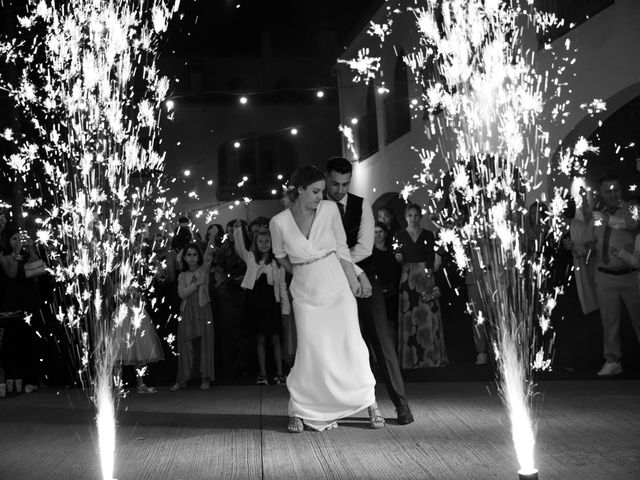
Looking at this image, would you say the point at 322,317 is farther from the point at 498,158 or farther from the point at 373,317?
the point at 498,158

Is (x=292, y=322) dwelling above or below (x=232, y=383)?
above

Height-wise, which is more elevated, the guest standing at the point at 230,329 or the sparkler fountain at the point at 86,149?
the sparkler fountain at the point at 86,149

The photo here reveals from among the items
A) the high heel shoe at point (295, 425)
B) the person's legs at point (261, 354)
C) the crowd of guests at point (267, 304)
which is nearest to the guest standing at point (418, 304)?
the crowd of guests at point (267, 304)

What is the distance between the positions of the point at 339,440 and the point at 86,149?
6.11 meters

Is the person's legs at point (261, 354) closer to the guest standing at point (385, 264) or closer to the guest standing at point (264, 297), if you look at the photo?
the guest standing at point (264, 297)

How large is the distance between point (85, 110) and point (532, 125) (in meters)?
6.75

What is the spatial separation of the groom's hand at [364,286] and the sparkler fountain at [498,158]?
1.04m

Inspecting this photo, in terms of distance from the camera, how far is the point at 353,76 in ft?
87.8

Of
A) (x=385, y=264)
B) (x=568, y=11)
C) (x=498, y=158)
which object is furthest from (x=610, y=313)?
(x=568, y=11)

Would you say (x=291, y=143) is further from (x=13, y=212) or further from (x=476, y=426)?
(x=476, y=426)

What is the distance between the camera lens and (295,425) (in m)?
6.36

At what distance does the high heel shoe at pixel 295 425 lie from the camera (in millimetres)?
6340

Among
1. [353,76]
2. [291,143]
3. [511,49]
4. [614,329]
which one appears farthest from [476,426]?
[291,143]

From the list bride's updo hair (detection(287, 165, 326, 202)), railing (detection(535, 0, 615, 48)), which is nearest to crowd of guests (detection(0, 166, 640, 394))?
bride's updo hair (detection(287, 165, 326, 202))
